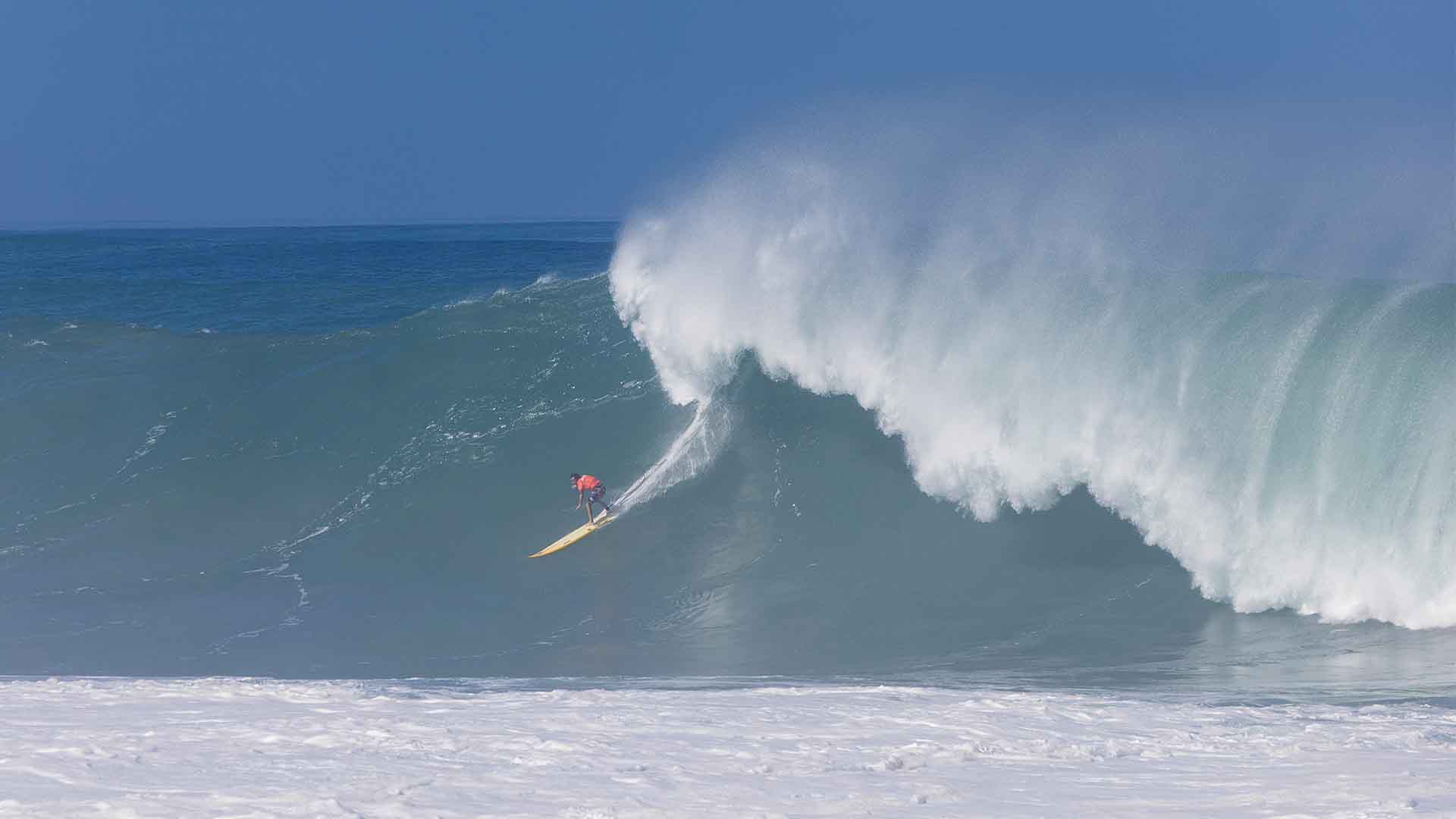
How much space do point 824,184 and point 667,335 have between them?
276 cm

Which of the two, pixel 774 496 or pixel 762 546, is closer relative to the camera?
pixel 762 546

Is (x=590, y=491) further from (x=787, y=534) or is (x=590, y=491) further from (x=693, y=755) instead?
(x=693, y=755)

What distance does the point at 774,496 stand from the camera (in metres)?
12.1

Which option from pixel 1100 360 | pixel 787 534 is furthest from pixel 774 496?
pixel 1100 360

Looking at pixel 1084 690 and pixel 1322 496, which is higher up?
pixel 1322 496

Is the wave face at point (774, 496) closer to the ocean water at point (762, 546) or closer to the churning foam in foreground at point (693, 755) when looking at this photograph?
the ocean water at point (762, 546)

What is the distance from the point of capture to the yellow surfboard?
11.2m

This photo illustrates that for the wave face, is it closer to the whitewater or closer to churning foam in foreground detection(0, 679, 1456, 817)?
the whitewater

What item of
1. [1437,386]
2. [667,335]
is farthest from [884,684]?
[667,335]

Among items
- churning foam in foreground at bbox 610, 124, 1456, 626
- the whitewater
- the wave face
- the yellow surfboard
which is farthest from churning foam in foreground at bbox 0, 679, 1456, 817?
the yellow surfboard

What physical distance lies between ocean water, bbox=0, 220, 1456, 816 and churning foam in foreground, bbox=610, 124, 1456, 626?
0.13 feet

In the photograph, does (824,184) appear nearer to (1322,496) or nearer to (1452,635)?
(1322,496)

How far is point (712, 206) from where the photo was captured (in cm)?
1627

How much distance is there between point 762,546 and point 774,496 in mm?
1112
